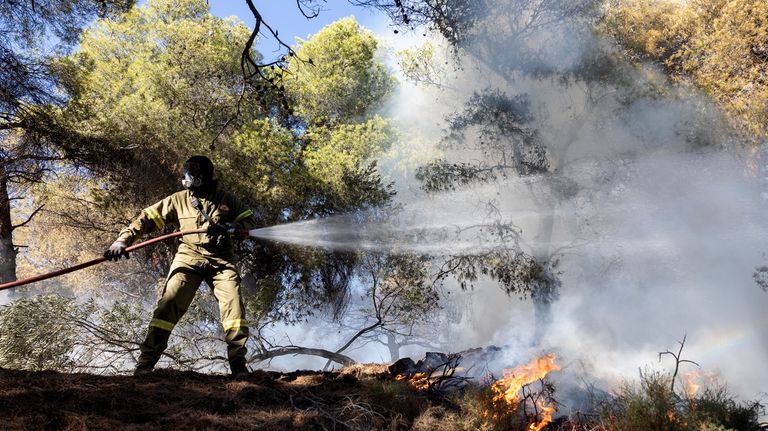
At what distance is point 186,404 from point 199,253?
1840 millimetres

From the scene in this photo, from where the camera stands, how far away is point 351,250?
11.1 m

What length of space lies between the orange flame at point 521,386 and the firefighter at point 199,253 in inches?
79.8

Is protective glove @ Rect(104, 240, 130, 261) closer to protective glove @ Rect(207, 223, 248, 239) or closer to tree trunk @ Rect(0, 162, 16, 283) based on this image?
protective glove @ Rect(207, 223, 248, 239)

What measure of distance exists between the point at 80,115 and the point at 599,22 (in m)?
11.2

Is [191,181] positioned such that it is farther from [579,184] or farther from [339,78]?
[579,184]

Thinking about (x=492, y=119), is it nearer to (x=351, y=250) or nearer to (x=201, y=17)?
(x=351, y=250)

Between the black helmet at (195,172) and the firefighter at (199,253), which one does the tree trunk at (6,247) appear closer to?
the firefighter at (199,253)

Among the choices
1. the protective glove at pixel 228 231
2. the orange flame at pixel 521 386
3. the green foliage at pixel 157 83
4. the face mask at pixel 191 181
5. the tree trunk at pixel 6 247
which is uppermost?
the green foliage at pixel 157 83

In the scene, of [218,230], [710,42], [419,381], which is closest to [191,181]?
[218,230]

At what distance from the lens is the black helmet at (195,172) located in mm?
4359

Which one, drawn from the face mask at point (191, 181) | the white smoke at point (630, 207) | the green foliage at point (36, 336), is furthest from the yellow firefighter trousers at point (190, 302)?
the white smoke at point (630, 207)

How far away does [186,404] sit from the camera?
2.82 meters

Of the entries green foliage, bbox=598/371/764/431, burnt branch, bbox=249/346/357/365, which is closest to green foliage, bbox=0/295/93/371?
burnt branch, bbox=249/346/357/365

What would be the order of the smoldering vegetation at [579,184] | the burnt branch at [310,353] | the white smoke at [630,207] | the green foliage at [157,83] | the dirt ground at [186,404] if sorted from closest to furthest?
the dirt ground at [186,404] < the burnt branch at [310,353] < the green foliage at [157,83] < the white smoke at [630,207] < the smoldering vegetation at [579,184]
